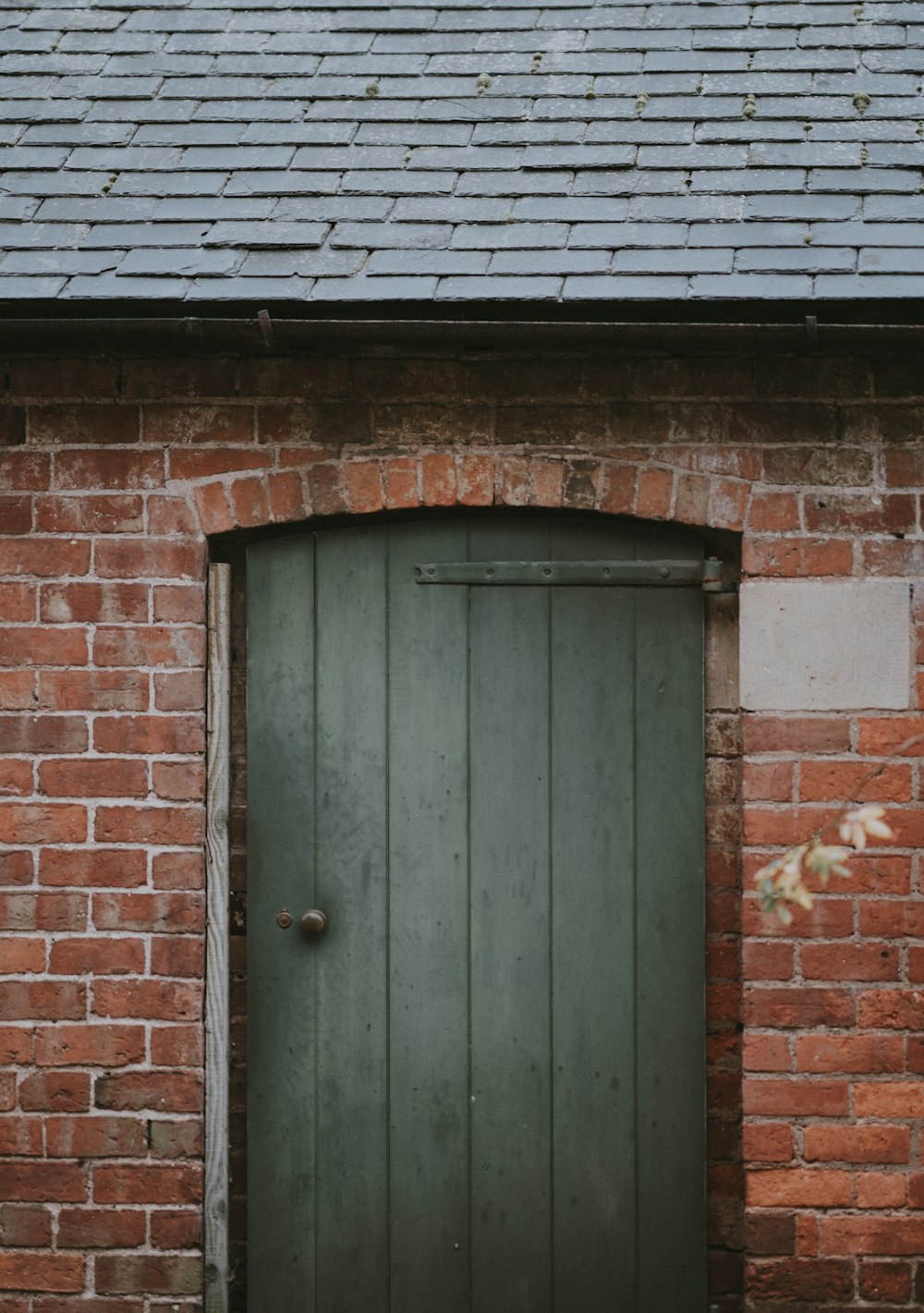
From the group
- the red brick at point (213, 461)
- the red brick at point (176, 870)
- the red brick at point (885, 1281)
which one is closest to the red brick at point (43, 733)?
the red brick at point (176, 870)

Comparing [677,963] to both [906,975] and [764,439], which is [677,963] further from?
[764,439]

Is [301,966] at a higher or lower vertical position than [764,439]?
lower

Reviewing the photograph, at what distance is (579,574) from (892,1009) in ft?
4.74

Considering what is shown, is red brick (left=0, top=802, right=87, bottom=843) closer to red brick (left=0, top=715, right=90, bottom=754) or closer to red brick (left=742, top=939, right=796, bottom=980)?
red brick (left=0, top=715, right=90, bottom=754)

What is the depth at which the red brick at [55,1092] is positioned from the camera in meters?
3.57

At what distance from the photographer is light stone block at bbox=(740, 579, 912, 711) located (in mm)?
3504

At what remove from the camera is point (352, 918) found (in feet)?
12.1

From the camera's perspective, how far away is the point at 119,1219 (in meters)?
3.56

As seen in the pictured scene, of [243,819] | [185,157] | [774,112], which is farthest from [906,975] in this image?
[185,157]

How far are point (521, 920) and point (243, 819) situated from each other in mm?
851

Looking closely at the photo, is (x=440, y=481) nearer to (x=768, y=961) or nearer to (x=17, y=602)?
(x=17, y=602)

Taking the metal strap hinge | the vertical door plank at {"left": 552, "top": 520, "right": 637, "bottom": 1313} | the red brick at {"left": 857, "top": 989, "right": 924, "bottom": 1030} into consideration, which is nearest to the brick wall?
Answer: the red brick at {"left": 857, "top": 989, "right": 924, "bottom": 1030}

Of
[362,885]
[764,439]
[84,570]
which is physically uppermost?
[764,439]

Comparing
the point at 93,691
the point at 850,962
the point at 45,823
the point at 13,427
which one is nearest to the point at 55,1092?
the point at 45,823
